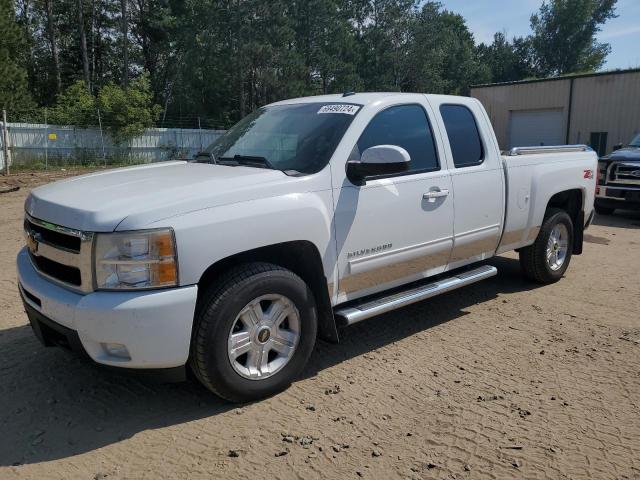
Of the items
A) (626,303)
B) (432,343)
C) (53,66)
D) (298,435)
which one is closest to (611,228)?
(626,303)

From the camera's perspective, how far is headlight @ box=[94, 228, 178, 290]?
303 centimetres

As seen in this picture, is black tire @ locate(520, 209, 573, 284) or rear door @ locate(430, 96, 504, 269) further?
black tire @ locate(520, 209, 573, 284)

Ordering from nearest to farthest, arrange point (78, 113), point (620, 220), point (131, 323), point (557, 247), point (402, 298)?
point (131, 323)
point (402, 298)
point (557, 247)
point (620, 220)
point (78, 113)

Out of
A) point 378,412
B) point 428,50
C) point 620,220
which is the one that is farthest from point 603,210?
point 428,50

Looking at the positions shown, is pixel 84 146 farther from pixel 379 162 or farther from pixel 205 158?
pixel 379 162

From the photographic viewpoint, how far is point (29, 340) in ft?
14.9

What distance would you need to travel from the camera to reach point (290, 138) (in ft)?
13.8

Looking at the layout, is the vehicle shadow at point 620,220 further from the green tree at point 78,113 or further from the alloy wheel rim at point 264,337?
the green tree at point 78,113

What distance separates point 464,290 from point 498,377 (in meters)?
2.28

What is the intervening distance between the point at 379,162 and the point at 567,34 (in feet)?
247

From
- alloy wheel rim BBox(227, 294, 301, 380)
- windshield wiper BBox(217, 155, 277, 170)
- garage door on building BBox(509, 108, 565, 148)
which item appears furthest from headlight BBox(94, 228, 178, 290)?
garage door on building BBox(509, 108, 565, 148)

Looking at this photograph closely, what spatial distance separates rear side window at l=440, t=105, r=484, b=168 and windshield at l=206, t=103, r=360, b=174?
106 cm

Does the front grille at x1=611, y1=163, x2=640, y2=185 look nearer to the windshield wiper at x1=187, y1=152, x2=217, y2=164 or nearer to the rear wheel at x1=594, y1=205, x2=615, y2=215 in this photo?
the rear wheel at x1=594, y1=205, x2=615, y2=215

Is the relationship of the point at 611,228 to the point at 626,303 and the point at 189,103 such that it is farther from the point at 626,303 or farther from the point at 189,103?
the point at 189,103
